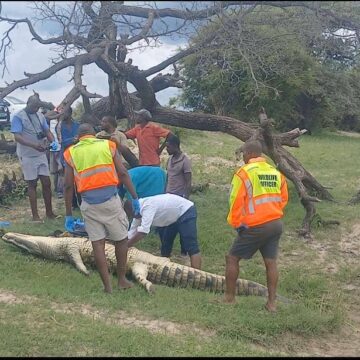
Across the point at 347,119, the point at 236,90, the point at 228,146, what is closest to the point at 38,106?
the point at 228,146

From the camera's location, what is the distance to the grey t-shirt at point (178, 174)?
7703mm

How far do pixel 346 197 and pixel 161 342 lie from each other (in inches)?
300

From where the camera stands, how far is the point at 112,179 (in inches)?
234

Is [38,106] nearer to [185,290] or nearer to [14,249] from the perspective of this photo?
[14,249]

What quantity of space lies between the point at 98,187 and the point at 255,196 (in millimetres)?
1495

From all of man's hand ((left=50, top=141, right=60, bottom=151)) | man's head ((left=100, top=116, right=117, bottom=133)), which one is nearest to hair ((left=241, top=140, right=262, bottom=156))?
man's head ((left=100, top=116, right=117, bottom=133))

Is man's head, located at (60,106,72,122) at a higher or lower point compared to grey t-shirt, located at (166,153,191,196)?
higher

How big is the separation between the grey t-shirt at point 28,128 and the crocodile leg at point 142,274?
8.72 feet

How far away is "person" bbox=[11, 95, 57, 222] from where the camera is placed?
8.53 meters

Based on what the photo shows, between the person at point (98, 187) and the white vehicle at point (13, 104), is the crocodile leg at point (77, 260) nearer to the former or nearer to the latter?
the person at point (98, 187)

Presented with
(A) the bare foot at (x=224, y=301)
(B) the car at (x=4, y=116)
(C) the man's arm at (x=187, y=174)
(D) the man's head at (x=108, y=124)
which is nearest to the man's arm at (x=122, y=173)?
(A) the bare foot at (x=224, y=301)

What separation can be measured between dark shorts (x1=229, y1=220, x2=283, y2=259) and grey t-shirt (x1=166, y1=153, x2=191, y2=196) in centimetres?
191

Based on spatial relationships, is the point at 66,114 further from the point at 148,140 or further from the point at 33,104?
the point at 148,140

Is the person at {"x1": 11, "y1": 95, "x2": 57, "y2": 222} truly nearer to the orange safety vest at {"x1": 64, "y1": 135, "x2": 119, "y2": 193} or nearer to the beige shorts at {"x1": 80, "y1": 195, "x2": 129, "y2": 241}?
the orange safety vest at {"x1": 64, "y1": 135, "x2": 119, "y2": 193}
